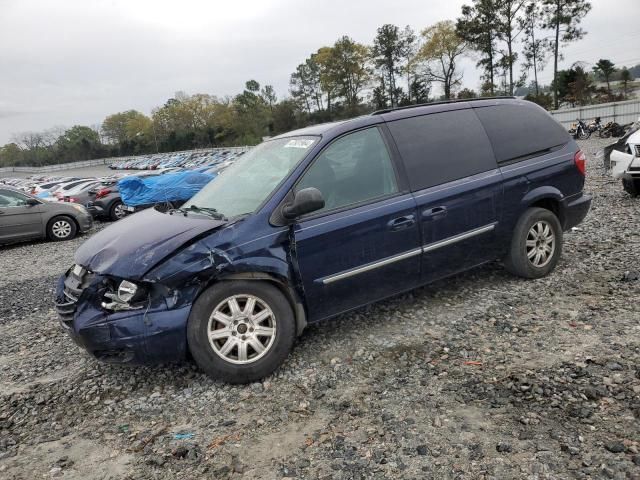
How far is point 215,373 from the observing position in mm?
3426

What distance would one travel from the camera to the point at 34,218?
11.7 m

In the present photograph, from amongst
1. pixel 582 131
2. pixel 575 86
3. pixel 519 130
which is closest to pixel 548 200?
pixel 519 130

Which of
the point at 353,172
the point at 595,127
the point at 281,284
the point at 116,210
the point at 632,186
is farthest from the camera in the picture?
the point at 595,127

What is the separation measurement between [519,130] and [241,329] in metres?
3.37

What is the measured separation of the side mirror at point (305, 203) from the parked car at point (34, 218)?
34.6 ft

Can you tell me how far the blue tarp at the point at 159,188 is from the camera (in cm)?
1375

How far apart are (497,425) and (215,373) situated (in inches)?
73.8

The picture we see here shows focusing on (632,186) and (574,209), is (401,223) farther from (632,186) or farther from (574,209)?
(632,186)

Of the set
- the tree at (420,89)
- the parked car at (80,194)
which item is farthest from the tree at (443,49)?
the parked car at (80,194)

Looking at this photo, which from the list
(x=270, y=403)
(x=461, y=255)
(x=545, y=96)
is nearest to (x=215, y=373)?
(x=270, y=403)

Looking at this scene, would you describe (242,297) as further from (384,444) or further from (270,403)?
(384,444)

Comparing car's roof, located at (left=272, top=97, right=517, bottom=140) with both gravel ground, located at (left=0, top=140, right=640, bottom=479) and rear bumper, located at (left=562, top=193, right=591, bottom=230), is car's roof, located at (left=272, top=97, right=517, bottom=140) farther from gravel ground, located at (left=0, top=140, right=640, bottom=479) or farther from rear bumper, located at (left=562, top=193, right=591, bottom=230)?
gravel ground, located at (left=0, top=140, right=640, bottom=479)

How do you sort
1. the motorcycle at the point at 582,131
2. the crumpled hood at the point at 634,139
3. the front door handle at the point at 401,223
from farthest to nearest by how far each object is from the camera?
1. the motorcycle at the point at 582,131
2. the crumpled hood at the point at 634,139
3. the front door handle at the point at 401,223

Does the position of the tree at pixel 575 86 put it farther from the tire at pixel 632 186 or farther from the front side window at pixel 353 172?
the front side window at pixel 353 172
